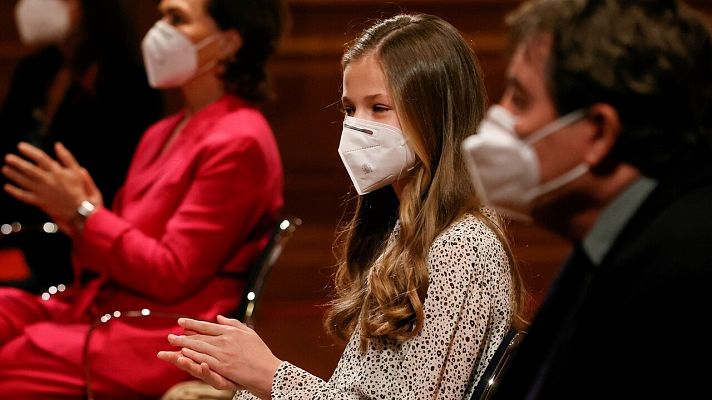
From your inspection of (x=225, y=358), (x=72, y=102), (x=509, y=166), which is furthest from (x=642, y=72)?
(x=72, y=102)

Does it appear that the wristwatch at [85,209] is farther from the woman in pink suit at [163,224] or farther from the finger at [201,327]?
the finger at [201,327]

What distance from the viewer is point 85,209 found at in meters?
2.85

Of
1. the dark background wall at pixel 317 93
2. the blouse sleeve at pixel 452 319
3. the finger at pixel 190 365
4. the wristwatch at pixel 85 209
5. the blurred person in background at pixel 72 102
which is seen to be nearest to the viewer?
the blouse sleeve at pixel 452 319

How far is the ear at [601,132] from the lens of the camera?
1272 mm

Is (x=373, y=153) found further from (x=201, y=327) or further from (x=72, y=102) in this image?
(x=72, y=102)

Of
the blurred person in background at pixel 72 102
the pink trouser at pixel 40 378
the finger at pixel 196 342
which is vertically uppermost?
the finger at pixel 196 342

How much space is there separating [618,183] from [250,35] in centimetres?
194

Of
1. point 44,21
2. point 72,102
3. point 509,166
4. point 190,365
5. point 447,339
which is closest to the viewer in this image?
point 509,166

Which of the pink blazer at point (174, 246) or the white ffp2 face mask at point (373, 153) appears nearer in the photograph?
the white ffp2 face mask at point (373, 153)

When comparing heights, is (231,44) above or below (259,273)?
above

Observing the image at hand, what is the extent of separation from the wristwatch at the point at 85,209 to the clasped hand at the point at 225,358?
101cm

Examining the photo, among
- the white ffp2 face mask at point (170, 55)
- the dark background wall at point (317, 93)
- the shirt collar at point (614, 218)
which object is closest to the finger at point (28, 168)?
the white ffp2 face mask at point (170, 55)

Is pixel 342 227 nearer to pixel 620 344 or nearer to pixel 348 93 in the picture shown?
pixel 348 93

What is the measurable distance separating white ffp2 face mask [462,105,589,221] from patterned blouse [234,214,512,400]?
14.2 inches
